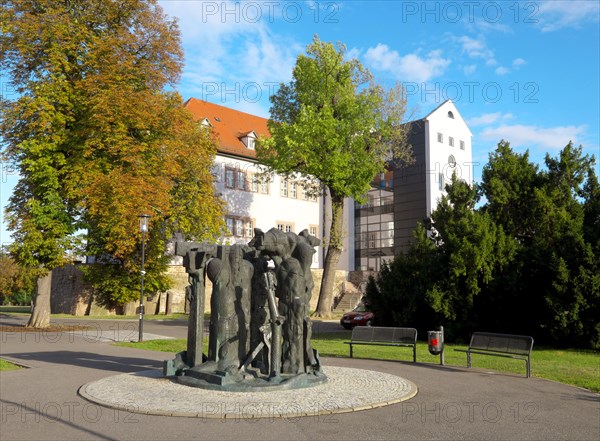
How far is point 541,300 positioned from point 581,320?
1.59 metres

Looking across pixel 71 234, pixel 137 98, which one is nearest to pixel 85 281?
pixel 71 234

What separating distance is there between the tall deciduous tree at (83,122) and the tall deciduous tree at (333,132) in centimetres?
592

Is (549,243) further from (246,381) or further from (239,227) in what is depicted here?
(239,227)

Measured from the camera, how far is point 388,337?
14641mm

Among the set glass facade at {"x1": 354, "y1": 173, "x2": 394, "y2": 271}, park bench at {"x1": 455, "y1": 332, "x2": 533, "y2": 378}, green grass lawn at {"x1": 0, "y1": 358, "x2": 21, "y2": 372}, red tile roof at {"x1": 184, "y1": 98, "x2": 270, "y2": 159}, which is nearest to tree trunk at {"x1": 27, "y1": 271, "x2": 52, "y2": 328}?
green grass lawn at {"x1": 0, "y1": 358, "x2": 21, "y2": 372}

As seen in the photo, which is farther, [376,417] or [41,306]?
[41,306]

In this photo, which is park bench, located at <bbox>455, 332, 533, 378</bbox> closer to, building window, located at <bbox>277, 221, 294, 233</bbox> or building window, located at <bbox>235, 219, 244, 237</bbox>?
building window, located at <bbox>235, 219, 244, 237</bbox>

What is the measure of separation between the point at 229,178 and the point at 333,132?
1773 cm

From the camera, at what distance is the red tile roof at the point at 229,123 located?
46.2 metres

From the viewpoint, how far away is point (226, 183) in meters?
44.7

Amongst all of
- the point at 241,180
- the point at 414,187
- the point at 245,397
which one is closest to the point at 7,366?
the point at 245,397

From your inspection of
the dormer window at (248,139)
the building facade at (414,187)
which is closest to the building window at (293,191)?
the dormer window at (248,139)

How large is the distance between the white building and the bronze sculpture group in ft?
103

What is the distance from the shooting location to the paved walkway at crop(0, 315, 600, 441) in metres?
7.14
